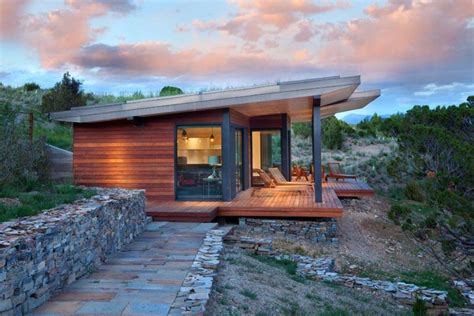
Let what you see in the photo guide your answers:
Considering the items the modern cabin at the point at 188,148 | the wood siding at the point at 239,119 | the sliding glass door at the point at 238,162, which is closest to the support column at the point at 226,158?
the modern cabin at the point at 188,148

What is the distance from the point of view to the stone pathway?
167 inches

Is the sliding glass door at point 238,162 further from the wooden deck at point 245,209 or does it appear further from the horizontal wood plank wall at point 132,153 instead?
the horizontal wood plank wall at point 132,153

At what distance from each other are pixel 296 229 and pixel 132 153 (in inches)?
183

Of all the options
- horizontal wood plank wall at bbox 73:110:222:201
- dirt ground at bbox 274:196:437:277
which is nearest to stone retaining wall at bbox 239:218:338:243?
dirt ground at bbox 274:196:437:277

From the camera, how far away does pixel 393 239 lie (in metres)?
10.8

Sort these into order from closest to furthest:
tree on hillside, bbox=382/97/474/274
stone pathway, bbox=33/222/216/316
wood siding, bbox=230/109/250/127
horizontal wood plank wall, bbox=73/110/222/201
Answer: stone pathway, bbox=33/222/216/316 < tree on hillside, bbox=382/97/474/274 < horizontal wood plank wall, bbox=73/110/222/201 < wood siding, bbox=230/109/250/127

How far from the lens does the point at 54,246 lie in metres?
4.61

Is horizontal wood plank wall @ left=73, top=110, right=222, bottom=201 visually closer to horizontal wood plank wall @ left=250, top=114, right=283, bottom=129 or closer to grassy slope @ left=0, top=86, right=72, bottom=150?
grassy slope @ left=0, top=86, right=72, bottom=150

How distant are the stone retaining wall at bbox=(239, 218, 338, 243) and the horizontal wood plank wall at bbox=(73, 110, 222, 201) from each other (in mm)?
2559

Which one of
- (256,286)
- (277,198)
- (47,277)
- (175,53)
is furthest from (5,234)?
(175,53)

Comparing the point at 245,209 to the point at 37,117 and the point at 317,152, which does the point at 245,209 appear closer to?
the point at 317,152

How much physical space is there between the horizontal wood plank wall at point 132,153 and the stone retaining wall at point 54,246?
11.9ft

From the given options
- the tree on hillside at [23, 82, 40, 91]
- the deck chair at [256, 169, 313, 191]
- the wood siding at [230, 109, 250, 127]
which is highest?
the tree on hillside at [23, 82, 40, 91]

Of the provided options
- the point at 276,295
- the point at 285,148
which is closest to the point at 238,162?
the point at 285,148
